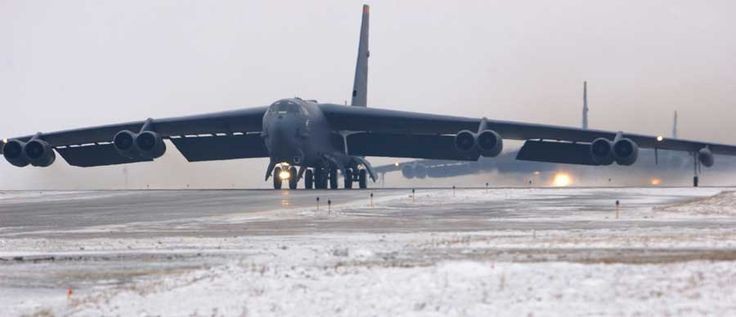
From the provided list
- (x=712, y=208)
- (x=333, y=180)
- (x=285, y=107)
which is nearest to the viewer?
(x=712, y=208)

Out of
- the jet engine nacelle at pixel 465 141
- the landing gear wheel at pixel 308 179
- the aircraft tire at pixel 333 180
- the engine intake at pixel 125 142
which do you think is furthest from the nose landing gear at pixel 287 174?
the jet engine nacelle at pixel 465 141

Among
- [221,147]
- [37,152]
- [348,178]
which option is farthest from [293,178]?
[37,152]

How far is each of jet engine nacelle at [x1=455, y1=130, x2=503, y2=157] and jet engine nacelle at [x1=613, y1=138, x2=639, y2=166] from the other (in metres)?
5.47

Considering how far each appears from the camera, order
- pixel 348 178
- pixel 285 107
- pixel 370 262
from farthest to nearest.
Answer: pixel 348 178 → pixel 285 107 → pixel 370 262

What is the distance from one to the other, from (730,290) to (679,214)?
17.7m

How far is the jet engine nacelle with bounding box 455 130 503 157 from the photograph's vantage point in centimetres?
5188

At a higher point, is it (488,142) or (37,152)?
(488,142)

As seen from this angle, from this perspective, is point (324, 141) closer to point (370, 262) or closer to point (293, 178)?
point (293, 178)

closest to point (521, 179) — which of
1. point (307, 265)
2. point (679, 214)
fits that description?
point (679, 214)

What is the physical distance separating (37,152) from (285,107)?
1337 centimetres

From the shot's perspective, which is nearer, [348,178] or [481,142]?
[481,142]

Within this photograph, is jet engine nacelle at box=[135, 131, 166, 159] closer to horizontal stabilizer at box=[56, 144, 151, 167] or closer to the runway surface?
horizontal stabilizer at box=[56, 144, 151, 167]

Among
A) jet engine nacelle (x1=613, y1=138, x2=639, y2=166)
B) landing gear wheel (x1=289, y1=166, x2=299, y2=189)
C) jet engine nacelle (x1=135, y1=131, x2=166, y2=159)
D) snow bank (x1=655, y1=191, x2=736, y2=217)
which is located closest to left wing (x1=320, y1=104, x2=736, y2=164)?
jet engine nacelle (x1=613, y1=138, x2=639, y2=166)

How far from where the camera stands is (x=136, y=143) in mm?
54469
